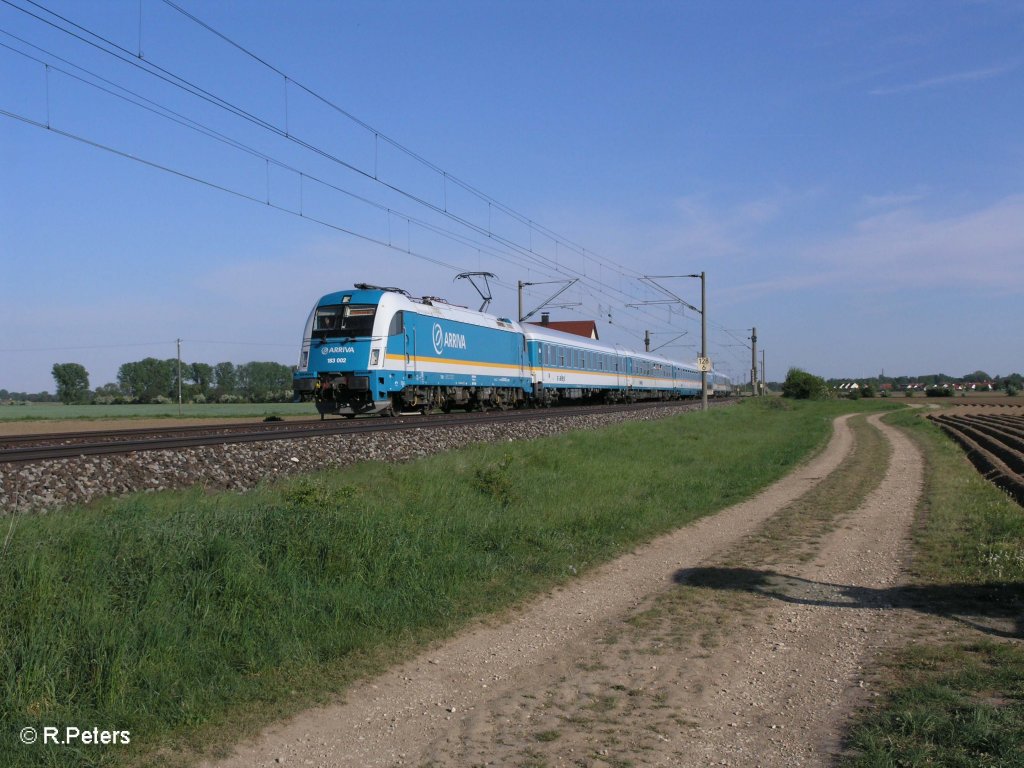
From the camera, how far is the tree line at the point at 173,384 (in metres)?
88.1

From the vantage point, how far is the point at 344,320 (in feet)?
74.1

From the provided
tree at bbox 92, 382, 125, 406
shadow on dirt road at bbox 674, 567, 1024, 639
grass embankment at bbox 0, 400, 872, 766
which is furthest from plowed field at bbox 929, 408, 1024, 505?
tree at bbox 92, 382, 125, 406

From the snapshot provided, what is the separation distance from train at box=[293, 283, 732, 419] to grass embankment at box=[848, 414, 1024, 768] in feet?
48.2

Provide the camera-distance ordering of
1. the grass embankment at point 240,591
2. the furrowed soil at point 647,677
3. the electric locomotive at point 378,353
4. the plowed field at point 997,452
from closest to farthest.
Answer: the furrowed soil at point 647,677 → the grass embankment at point 240,591 → the plowed field at point 997,452 → the electric locomotive at point 378,353

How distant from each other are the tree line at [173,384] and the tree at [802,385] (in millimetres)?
56120

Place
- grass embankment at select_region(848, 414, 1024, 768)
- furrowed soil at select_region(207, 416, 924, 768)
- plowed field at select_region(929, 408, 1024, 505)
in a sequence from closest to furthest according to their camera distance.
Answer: grass embankment at select_region(848, 414, 1024, 768) < furrowed soil at select_region(207, 416, 924, 768) < plowed field at select_region(929, 408, 1024, 505)

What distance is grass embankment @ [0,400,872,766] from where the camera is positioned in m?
4.87

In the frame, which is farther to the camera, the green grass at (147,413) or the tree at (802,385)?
the tree at (802,385)

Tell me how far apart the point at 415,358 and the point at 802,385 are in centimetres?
7970

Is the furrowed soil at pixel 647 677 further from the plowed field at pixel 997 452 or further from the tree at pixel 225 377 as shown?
the tree at pixel 225 377

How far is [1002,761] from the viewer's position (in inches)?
163

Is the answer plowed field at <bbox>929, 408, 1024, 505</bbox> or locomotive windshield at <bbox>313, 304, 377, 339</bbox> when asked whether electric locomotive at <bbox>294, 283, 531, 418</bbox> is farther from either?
plowed field at <bbox>929, 408, 1024, 505</bbox>

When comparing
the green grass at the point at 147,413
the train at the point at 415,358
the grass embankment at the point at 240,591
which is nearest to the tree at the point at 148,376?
the green grass at the point at 147,413

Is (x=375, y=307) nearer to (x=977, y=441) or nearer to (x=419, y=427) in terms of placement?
(x=419, y=427)
